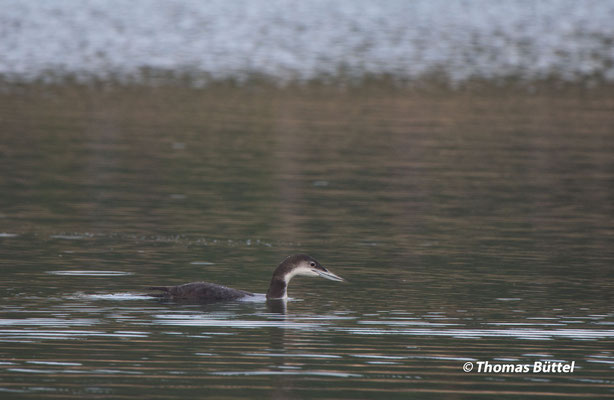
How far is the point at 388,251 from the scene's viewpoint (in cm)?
1877

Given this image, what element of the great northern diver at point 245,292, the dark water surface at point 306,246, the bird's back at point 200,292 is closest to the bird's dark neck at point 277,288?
the great northern diver at point 245,292

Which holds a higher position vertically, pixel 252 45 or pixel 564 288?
pixel 252 45

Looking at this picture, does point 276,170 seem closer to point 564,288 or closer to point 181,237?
point 181,237

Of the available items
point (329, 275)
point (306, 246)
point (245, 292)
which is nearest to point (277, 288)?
point (245, 292)

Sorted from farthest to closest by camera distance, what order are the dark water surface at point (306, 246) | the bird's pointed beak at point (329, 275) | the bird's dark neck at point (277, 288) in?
the bird's pointed beak at point (329, 275)
the bird's dark neck at point (277, 288)
the dark water surface at point (306, 246)

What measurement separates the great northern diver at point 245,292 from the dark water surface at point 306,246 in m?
0.20

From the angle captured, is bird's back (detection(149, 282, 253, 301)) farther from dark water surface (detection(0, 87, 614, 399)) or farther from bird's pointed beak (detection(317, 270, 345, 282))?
bird's pointed beak (detection(317, 270, 345, 282))

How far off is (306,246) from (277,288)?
12.9 feet

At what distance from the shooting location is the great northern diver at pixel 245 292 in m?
14.9

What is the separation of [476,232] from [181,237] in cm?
430

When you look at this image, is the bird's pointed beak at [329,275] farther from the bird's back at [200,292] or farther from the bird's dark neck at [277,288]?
the bird's back at [200,292]

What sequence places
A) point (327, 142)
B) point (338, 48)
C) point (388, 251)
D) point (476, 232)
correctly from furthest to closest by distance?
point (338, 48), point (327, 142), point (476, 232), point (388, 251)

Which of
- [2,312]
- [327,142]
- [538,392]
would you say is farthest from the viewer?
[327,142]

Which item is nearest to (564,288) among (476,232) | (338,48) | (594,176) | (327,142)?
(476,232)
